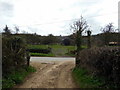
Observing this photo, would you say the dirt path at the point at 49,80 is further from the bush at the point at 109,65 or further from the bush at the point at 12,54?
the bush at the point at 109,65

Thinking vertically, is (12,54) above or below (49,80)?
above

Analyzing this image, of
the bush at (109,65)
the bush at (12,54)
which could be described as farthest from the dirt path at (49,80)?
the bush at (109,65)

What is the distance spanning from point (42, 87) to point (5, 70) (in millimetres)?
2303

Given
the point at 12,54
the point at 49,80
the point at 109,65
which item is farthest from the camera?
the point at 12,54

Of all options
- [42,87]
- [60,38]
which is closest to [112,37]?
[42,87]

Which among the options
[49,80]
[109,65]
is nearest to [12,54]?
[49,80]

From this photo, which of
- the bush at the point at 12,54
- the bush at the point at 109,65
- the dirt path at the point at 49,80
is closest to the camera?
the bush at the point at 109,65

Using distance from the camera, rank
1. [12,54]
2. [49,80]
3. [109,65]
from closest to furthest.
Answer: [109,65]
[49,80]
[12,54]

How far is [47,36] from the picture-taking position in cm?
3491

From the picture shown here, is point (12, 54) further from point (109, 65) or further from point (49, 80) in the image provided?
point (109, 65)

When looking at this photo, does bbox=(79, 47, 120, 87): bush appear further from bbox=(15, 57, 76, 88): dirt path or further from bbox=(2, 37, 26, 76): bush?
bbox=(2, 37, 26, 76): bush

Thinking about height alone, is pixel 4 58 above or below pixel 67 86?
above

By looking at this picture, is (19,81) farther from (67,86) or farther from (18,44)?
(18,44)

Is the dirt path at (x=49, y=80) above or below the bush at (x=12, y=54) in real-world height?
below
